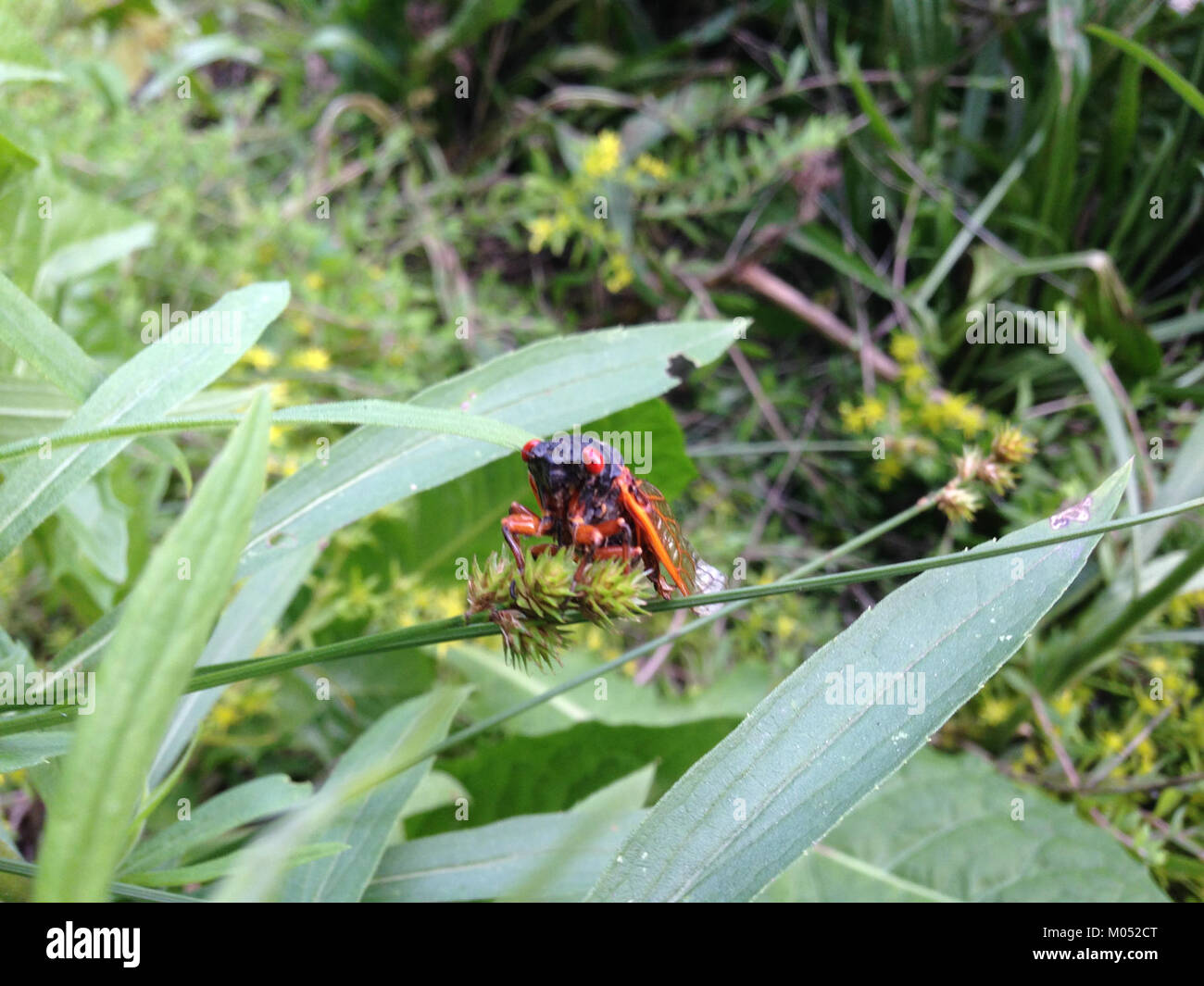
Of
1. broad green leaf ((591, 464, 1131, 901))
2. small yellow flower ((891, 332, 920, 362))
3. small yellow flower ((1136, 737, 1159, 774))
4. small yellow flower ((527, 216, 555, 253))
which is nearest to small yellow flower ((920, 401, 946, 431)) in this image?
small yellow flower ((891, 332, 920, 362))

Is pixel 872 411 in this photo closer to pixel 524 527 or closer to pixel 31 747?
pixel 524 527

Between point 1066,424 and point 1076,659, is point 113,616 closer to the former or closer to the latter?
point 1076,659

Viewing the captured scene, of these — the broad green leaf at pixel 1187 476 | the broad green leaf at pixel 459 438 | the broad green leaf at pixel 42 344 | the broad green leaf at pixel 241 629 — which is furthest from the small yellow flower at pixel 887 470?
the broad green leaf at pixel 42 344

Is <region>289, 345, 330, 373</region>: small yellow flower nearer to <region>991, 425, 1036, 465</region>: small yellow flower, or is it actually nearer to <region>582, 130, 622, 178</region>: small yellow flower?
<region>582, 130, 622, 178</region>: small yellow flower

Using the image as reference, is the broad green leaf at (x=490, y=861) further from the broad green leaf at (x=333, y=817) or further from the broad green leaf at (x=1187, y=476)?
the broad green leaf at (x=1187, y=476)

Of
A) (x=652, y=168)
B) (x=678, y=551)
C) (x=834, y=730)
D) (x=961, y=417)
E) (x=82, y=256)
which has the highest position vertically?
(x=652, y=168)

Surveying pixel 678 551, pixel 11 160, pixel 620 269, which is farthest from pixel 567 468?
pixel 620 269
